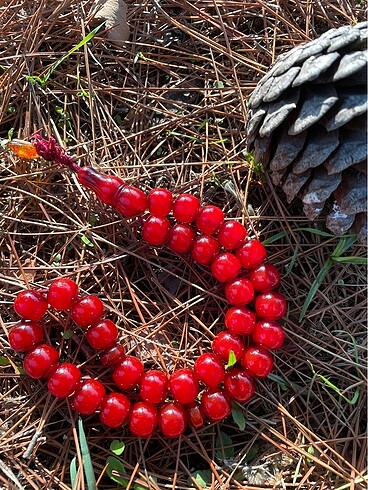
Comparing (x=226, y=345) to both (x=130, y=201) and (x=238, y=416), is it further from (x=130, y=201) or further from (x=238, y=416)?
(x=130, y=201)

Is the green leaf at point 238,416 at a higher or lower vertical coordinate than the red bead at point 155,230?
lower

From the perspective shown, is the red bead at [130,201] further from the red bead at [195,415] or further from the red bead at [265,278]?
the red bead at [195,415]

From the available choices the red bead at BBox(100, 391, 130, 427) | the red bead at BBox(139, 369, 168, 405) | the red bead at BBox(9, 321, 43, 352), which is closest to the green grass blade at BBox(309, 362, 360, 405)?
the red bead at BBox(139, 369, 168, 405)

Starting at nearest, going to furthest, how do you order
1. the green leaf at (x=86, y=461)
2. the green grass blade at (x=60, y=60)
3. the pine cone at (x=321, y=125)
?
1. the pine cone at (x=321, y=125)
2. the green leaf at (x=86, y=461)
3. the green grass blade at (x=60, y=60)

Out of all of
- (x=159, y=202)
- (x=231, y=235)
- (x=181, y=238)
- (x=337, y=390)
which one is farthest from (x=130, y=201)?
(x=337, y=390)

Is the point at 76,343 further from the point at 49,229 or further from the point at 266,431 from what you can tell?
the point at 266,431

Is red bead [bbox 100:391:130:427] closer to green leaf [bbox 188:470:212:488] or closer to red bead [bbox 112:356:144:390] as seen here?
red bead [bbox 112:356:144:390]

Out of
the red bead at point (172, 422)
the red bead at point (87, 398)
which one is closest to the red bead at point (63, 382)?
the red bead at point (87, 398)
